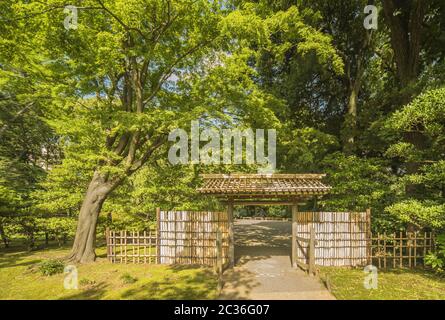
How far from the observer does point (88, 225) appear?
9.90m

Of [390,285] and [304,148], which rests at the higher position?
[304,148]

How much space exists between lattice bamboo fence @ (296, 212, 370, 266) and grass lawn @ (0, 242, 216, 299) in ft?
14.5

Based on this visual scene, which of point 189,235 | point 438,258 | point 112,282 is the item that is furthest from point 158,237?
point 438,258

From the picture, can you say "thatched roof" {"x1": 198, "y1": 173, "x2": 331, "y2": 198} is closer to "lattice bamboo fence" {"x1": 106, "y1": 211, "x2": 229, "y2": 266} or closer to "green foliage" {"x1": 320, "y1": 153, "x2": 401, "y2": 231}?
"lattice bamboo fence" {"x1": 106, "y1": 211, "x2": 229, "y2": 266}

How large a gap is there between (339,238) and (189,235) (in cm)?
617

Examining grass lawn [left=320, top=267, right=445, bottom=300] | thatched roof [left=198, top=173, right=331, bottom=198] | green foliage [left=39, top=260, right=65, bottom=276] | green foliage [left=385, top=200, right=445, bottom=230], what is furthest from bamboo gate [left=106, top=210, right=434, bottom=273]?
green foliage [left=39, top=260, right=65, bottom=276]

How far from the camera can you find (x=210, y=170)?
12.0 meters

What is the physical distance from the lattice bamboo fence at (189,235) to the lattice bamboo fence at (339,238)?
11.0 feet

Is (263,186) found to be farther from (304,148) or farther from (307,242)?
(304,148)

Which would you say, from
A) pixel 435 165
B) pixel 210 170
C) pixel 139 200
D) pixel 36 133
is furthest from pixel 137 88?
pixel 36 133

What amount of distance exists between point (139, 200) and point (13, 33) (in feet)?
29.4

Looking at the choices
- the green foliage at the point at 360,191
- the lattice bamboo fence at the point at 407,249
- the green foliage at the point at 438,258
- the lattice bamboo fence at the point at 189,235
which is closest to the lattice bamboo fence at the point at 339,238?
the lattice bamboo fence at the point at 407,249

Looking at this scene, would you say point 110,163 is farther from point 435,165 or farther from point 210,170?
point 435,165

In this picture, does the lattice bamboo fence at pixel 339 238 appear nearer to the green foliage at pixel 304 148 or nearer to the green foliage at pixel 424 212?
the green foliage at pixel 424 212
